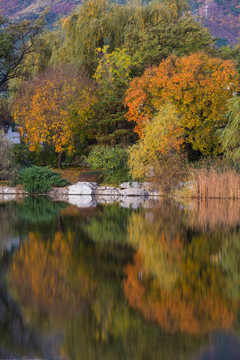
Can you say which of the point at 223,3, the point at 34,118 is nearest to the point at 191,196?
the point at 34,118

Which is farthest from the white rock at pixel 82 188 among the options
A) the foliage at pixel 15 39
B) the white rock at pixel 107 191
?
the foliage at pixel 15 39

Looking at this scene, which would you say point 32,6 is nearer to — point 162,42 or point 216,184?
point 162,42

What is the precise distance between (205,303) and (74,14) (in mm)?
34117

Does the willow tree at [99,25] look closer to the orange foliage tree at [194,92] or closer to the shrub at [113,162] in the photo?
the orange foliage tree at [194,92]

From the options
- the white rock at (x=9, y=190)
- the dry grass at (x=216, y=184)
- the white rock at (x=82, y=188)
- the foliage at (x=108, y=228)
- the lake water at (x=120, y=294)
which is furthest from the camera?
the white rock at (x=9, y=190)

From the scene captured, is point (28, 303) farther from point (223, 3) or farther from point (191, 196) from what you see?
point (223, 3)

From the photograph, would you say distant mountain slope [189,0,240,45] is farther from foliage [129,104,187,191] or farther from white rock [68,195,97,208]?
white rock [68,195,97,208]

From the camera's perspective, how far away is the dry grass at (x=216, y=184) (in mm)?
24814

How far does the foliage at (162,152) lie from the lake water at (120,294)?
44.7 ft

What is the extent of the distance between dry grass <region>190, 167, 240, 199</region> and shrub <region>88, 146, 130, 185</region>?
5358 millimetres

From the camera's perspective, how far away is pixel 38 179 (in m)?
29.4

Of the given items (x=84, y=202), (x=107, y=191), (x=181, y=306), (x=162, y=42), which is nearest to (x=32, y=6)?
(x=162, y=42)

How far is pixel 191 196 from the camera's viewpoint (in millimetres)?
25922

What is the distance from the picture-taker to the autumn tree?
32.1 m
